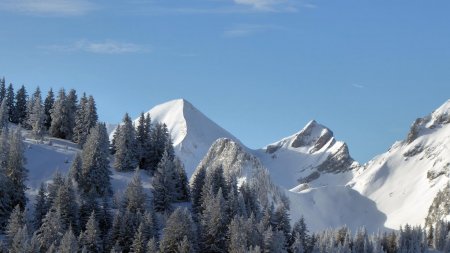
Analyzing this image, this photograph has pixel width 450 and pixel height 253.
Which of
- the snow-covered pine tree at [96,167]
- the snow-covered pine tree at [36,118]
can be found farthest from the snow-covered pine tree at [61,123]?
the snow-covered pine tree at [96,167]

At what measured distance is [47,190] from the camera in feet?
398

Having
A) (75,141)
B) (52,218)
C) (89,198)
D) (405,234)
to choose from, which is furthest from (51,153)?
(405,234)

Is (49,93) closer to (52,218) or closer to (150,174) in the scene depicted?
(150,174)

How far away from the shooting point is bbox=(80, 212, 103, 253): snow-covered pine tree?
103125mm

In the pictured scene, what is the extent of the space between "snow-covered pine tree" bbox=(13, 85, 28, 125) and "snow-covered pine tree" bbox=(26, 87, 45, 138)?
314 inches

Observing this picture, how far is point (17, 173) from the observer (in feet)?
389

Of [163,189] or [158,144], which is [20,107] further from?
[163,189]

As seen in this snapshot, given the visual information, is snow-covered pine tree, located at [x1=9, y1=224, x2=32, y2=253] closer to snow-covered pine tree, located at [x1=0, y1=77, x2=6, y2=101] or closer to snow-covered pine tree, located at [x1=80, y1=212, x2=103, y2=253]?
snow-covered pine tree, located at [x1=80, y1=212, x2=103, y2=253]

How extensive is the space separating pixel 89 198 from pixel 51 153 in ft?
84.2

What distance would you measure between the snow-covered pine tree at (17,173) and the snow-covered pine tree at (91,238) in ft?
56.8

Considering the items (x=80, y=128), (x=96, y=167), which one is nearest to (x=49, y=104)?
(x=80, y=128)

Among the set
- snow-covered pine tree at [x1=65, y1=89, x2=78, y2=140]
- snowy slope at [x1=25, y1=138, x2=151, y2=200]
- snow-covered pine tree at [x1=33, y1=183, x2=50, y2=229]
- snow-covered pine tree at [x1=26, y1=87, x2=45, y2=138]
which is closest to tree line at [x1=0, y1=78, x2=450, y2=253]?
snow-covered pine tree at [x1=33, y1=183, x2=50, y2=229]

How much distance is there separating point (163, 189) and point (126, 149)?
17.4 metres

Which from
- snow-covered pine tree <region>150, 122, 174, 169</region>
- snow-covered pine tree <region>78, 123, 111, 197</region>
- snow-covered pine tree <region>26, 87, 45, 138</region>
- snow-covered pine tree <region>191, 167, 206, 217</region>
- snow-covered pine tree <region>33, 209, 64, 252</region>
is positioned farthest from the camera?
snow-covered pine tree <region>26, 87, 45, 138</region>
